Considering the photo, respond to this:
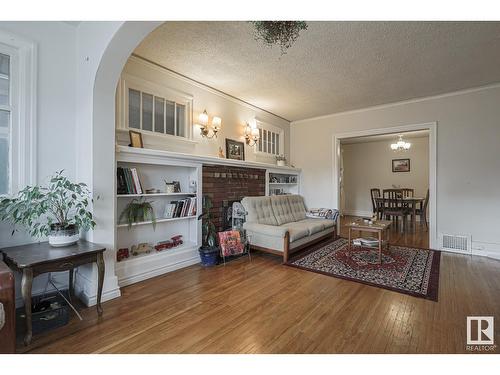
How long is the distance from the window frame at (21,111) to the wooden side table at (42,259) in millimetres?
537

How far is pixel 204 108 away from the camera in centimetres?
385

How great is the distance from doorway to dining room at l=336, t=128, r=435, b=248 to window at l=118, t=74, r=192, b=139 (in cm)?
427

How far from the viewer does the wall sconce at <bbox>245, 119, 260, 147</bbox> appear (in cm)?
458

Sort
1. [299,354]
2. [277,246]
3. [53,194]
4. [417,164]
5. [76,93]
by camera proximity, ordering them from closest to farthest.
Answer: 1. [299,354]
2. [53,194]
3. [76,93]
4. [277,246]
5. [417,164]

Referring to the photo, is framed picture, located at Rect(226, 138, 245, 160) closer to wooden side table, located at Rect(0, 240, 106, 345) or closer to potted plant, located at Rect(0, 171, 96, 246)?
Answer: potted plant, located at Rect(0, 171, 96, 246)

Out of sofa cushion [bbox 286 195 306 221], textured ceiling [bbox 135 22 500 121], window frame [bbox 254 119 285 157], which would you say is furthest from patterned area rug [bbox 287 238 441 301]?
textured ceiling [bbox 135 22 500 121]

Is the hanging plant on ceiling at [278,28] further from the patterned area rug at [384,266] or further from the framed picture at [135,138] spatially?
the patterned area rug at [384,266]

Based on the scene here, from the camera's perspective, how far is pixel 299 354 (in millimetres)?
1560

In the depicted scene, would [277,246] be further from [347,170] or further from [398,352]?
[347,170]

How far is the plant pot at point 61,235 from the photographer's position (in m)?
1.98

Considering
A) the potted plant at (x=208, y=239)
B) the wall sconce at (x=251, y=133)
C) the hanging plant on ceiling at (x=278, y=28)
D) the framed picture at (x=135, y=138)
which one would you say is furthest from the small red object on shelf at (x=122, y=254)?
the wall sconce at (x=251, y=133)
